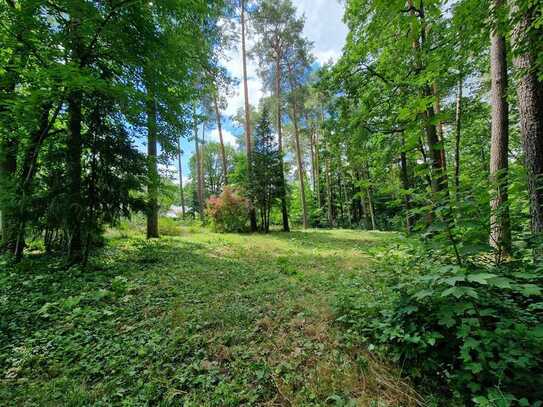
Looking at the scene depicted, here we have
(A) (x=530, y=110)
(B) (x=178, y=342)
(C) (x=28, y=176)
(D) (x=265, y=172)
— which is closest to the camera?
(B) (x=178, y=342)

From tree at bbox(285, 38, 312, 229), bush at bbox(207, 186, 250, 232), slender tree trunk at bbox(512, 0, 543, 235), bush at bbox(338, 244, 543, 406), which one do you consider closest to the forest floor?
bush at bbox(338, 244, 543, 406)

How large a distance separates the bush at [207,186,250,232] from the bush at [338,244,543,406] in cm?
976

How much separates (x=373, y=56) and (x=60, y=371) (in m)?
7.76

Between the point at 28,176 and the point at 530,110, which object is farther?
the point at 28,176

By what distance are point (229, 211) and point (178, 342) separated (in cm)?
919

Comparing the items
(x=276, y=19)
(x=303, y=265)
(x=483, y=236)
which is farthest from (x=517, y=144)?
(x=276, y=19)

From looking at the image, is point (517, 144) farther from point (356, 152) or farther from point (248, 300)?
point (248, 300)

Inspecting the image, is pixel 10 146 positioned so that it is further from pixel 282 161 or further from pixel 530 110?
pixel 282 161

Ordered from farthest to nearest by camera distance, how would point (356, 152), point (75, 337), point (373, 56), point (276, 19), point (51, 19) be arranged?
point (276, 19) → point (356, 152) → point (373, 56) → point (51, 19) → point (75, 337)

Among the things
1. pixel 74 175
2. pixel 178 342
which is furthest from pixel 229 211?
pixel 178 342

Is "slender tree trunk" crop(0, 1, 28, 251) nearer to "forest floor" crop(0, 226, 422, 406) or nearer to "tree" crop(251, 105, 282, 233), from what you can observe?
"forest floor" crop(0, 226, 422, 406)

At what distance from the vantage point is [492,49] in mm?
3857

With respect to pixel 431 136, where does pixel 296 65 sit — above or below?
above

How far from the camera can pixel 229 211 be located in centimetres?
1148
